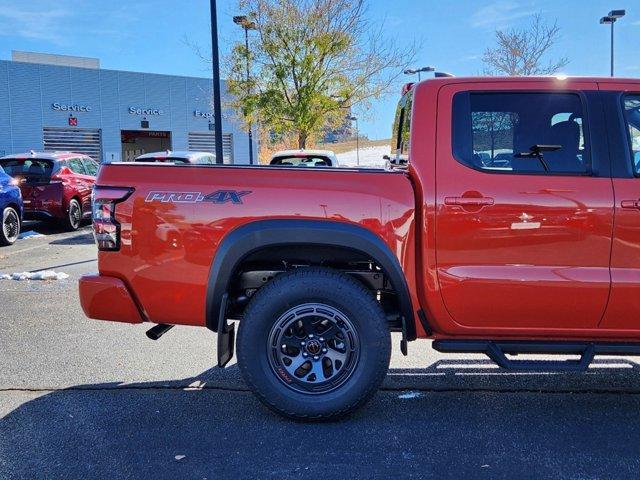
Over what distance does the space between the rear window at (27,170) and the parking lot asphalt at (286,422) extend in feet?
28.9

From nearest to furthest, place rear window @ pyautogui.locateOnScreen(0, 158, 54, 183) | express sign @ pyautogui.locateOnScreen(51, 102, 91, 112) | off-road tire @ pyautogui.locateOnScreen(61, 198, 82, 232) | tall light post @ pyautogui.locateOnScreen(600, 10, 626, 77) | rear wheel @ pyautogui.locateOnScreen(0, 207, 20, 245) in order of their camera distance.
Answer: rear wheel @ pyautogui.locateOnScreen(0, 207, 20, 245) < rear window @ pyautogui.locateOnScreen(0, 158, 54, 183) < off-road tire @ pyautogui.locateOnScreen(61, 198, 82, 232) < tall light post @ pyautogui.locateOnScreen(600, 10, 626, 77) < express sign @ pyautogui.locateOnScreen(51, 102, 91, 112)

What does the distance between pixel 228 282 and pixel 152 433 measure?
1.00m

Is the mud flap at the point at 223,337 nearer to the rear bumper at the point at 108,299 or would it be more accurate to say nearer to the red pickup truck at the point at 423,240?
the red pickup truck at the point at 423,240

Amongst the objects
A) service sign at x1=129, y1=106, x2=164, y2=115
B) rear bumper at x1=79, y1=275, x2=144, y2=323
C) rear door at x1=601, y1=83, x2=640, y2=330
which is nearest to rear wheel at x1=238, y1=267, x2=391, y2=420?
rear bumper at x1=79, y1=275, x2=144, y2=323

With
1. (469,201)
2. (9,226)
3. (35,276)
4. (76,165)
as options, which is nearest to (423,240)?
(469,201)

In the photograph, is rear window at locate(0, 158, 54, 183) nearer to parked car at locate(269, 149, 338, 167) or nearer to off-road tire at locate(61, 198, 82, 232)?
off-road tire at locate(61, 198, 82, 232)

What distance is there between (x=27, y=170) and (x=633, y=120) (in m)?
12.7

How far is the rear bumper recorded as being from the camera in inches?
144

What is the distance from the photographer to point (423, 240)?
11.5 ft

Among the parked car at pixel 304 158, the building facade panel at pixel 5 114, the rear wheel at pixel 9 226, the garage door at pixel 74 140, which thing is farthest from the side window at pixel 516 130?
the garage door at pixel 74 140

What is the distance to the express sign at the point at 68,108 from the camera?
31375mm

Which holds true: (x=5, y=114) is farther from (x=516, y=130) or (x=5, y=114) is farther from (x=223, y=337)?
(x=516, y=130)

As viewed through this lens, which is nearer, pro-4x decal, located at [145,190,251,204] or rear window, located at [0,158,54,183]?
pro-4x decal, located at [145,190,251,204]

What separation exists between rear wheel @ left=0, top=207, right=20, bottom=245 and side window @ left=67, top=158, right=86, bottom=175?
2.76 metres
